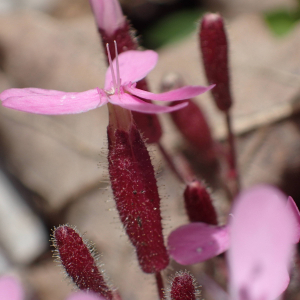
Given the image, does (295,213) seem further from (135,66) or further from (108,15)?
(108,15)

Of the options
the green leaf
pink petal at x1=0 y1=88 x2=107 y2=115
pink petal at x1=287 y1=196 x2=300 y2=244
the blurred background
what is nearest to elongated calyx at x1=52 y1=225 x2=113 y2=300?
pink petal at x1=0 y1=88 x2=107 y2=115

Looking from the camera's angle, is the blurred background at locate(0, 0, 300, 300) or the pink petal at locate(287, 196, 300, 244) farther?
the blurred background at locate(0, 0, 300, 300)

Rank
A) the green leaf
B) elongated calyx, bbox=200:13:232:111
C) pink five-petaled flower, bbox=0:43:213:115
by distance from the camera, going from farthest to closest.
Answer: the green leaf < elongated calyx, bbox=200:13:232:111 < pink five-petaled flower, bbox=0:43:213:115

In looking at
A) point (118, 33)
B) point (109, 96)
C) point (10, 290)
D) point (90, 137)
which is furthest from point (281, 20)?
point (10, 290)

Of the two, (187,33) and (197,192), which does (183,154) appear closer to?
(197,192)

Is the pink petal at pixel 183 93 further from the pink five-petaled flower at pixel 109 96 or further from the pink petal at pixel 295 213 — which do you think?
the pink petal at pixel 295 213

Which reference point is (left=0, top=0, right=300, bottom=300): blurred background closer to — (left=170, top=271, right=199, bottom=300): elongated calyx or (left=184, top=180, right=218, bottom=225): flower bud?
(left=184, top=180, right=218, bottom=225): flower bud

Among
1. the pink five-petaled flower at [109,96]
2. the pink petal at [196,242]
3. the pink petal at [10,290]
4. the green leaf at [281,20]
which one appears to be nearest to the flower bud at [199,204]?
the pink petal at [196,242]
